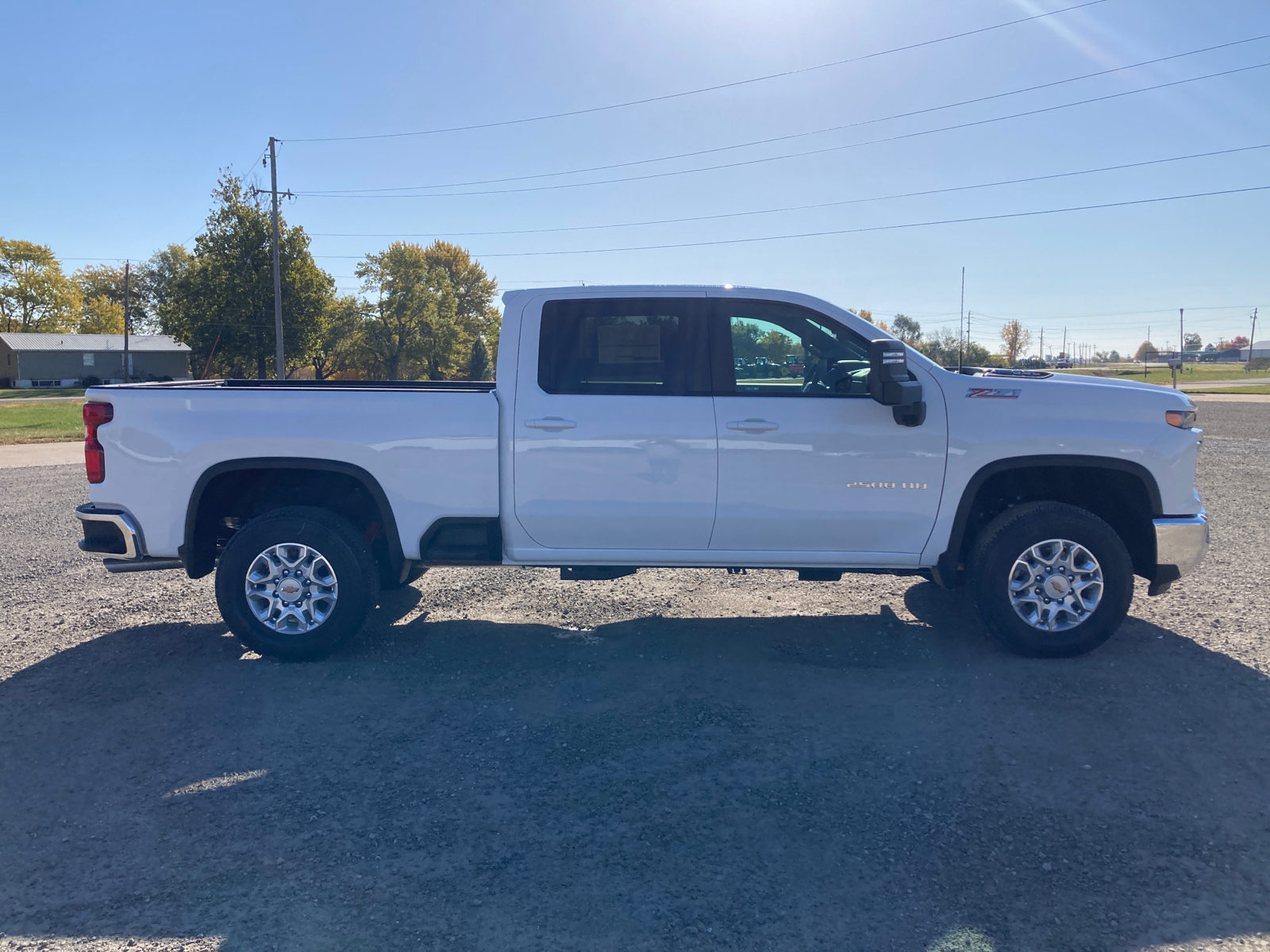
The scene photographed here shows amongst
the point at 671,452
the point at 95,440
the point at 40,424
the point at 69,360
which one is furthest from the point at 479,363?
the point at 671,452

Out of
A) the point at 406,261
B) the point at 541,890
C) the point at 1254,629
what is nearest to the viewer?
the point at 541,890

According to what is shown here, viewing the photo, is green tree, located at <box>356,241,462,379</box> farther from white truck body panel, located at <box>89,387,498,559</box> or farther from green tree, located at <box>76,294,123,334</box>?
white truck body panel, located at <box>89,387,498,559</box>

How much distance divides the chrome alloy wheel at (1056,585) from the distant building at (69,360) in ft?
274

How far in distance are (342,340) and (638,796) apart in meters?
61.3

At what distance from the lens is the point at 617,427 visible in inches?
199

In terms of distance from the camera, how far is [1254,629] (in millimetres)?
5641

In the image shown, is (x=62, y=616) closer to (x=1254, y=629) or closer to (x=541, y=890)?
(x=541, y=890)

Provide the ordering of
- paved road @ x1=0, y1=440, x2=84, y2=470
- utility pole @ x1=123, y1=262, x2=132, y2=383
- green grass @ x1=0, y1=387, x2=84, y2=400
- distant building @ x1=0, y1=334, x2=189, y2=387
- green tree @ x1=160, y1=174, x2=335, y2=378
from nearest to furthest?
1. paved road @ x1=0, y1=440, x2=84, y2=470
2. green tree @ x1=160, y1=174, x2=335, y2=378
3. utility pole @ x1=123, y1=262, x2=132, y2=383
4. green grass @ x1=0, y1=387, x2=84, y2=400
5. distant building @ x1=0, y1=334, x2=189, y2=387

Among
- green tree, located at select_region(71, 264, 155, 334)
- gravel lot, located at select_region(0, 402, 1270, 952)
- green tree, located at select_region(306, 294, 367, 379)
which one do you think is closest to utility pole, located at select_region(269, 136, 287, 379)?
green tree, located at select_region(306, 294, 367, 379)

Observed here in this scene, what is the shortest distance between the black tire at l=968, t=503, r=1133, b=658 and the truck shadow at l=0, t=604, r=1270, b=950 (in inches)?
6.2

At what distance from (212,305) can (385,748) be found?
1869 inches

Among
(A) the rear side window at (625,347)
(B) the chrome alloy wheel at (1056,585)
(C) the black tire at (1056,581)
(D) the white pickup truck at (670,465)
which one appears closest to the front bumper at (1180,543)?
(D) the white pickup truck at (670,465)

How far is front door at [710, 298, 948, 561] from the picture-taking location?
5.05 meters

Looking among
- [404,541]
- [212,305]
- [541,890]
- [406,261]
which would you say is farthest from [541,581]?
[406,261]
